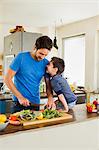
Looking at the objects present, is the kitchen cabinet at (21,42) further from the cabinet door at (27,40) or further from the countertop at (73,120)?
the countertop at (73,120)

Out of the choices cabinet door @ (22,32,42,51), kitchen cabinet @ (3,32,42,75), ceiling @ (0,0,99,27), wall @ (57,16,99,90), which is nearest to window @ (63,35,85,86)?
wall @ (57,16,99,90)

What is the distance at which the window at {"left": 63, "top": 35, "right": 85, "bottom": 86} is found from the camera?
4617 millimetres

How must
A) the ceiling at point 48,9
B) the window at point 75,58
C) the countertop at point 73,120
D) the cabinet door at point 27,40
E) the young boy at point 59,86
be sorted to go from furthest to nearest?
the window at point 75,58 → the cabinet door at point 27,40 → the ceiling at point 48,9 → the young boy at point 59,86 → the countertop at point 73,120

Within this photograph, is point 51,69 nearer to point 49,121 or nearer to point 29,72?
point 29,72

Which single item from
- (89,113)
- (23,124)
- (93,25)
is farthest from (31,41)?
Answer: (23,124)

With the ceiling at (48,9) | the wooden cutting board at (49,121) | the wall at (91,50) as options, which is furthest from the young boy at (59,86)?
the wall at (91,50)

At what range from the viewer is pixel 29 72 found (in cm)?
183

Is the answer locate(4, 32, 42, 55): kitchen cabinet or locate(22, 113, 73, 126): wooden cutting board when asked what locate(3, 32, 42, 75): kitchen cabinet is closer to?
locate(4, 32, 42, 55): kitchen cabinet

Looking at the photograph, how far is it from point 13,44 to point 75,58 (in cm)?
153

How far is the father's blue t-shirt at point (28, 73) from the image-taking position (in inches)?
70.5

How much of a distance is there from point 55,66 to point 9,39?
2.58 m

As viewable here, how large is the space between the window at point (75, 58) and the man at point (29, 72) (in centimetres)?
279

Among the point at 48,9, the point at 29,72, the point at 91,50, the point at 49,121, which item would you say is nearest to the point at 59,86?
the point at 29,72

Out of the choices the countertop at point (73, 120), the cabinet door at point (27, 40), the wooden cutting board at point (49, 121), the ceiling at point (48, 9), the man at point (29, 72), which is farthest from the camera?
the cabinet door at point (27, 40)
